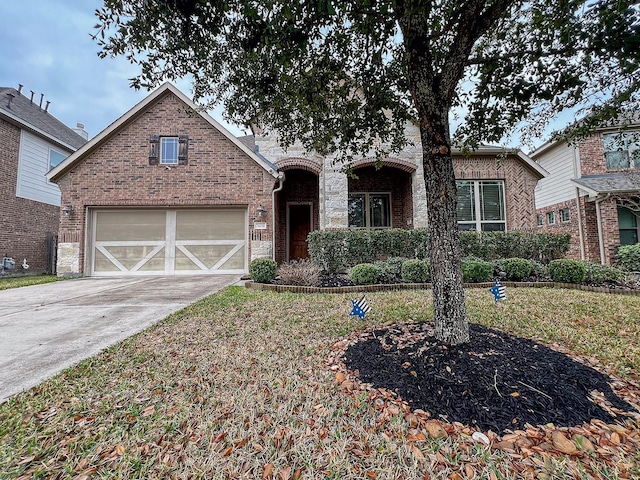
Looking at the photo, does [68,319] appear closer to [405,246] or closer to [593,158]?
[405,246]

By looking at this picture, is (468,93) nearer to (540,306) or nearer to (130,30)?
(540,306)

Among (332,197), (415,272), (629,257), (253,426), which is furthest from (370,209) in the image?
(253,426)

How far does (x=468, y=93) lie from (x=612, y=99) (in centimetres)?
170

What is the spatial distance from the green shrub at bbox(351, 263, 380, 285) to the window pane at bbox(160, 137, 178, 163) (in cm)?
717

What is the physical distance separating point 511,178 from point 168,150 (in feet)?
40.7

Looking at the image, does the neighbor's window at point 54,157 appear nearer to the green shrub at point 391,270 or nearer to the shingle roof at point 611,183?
the green shrub at point 391,270

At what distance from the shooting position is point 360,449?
182cm

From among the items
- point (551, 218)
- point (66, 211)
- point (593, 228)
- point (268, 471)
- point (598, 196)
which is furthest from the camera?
point (551, 218)

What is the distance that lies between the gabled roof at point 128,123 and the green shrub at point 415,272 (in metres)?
5.21

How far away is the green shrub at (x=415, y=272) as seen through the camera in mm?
7012

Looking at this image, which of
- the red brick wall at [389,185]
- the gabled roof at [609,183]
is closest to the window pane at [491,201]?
the red brick wall at [389,185]

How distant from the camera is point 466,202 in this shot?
11.2 meters

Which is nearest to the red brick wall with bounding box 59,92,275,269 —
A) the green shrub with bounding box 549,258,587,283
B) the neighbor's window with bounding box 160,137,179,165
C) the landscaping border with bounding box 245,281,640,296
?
the neighbor's window with bounding box 160,137,179,165

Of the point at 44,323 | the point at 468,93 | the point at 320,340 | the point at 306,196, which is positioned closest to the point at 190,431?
the point at 320,340
